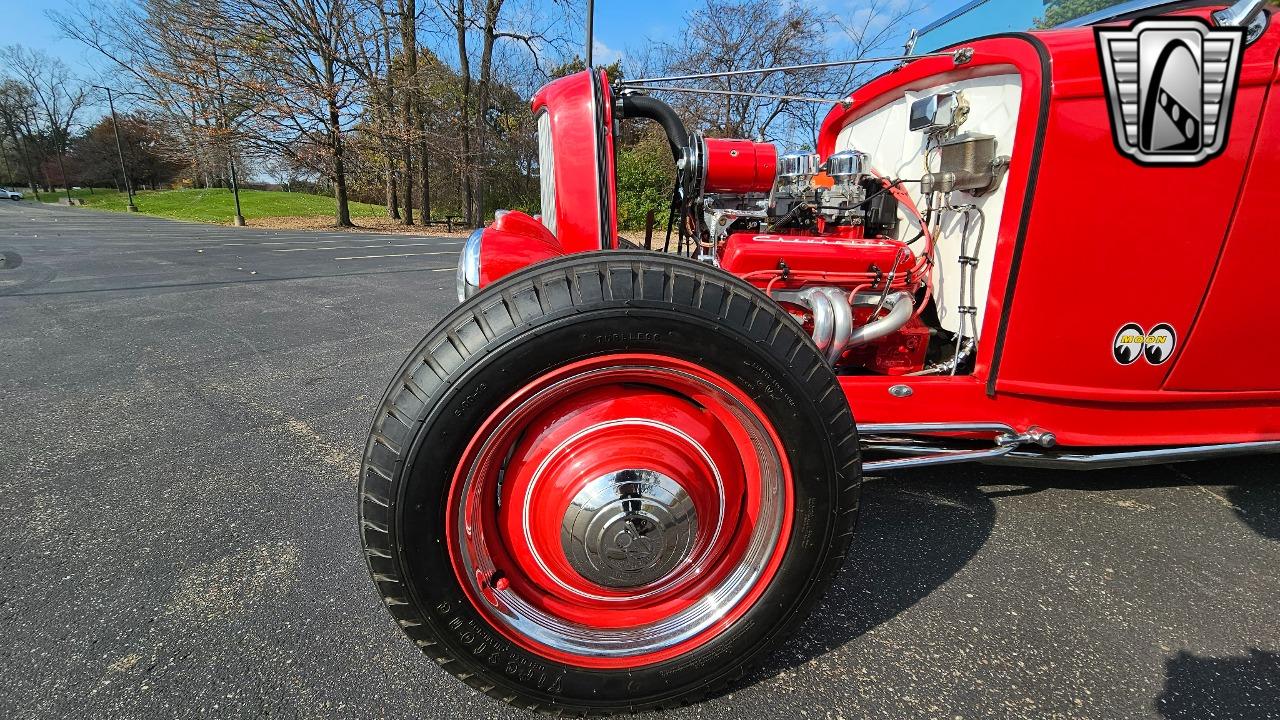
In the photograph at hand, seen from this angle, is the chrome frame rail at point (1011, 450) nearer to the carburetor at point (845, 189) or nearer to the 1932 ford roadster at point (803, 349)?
the 1932 ford roadster at point (803, 349)

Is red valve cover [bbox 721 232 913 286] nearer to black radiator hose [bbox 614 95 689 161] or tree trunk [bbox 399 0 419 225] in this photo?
black radiator hose [bbox 614 95 689 161]

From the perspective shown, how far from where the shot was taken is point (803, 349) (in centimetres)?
126

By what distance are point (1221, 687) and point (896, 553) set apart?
84 cm

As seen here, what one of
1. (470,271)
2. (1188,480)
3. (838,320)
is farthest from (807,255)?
(1188,480)

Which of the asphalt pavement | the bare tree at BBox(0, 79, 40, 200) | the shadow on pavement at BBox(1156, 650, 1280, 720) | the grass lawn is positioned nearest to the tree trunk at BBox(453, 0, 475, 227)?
the grass lawn

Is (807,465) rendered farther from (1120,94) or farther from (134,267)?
(134,267)

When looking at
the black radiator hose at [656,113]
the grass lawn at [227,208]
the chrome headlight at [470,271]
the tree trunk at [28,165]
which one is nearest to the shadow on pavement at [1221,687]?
the chrome headlight at [470,271]

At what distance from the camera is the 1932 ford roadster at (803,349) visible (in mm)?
1193

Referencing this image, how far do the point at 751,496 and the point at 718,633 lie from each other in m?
0.34

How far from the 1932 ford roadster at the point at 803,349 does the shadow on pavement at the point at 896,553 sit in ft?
1.05

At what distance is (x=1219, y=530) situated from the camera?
2203 mm

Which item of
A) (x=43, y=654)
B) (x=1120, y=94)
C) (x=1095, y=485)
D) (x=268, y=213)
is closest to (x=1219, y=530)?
(x=1095, y=485)

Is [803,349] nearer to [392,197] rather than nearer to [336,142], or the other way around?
[336,142]

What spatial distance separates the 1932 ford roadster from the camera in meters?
1.19
